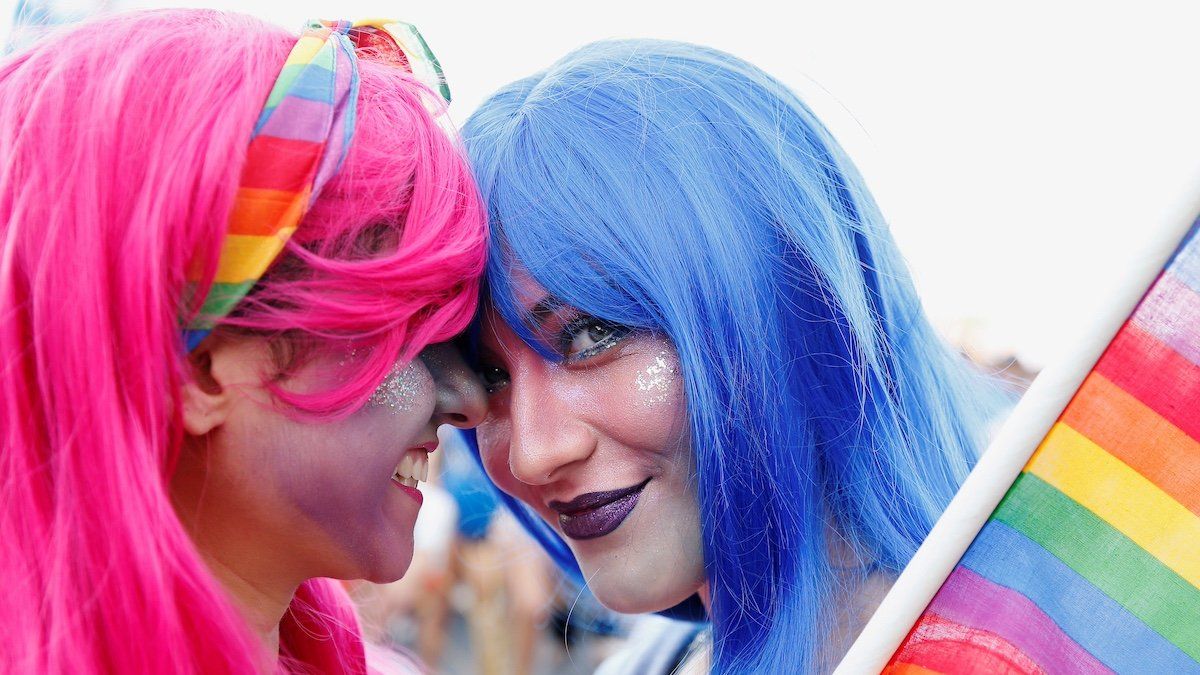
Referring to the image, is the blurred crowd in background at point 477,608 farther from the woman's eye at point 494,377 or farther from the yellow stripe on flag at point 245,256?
the yellow stripe on flag at point 245,256

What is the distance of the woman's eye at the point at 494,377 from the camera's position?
5.70 ft

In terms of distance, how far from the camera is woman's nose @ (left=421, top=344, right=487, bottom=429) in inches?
63.2

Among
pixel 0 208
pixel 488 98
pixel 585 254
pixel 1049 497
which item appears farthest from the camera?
pixel 488 98

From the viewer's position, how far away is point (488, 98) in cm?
185

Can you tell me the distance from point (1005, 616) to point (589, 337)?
73 centimetres

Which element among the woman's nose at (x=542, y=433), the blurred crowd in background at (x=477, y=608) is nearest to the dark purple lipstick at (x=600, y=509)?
the woman's nose at (x=542, y=433)

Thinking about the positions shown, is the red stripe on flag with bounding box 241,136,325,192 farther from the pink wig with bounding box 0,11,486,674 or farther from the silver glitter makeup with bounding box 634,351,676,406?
the silver glitter makeup with bounding box 634,351,676,406

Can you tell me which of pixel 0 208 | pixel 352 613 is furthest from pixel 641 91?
pixel 352 613

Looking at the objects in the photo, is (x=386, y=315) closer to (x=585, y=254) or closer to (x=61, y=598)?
(x=585, y=254)

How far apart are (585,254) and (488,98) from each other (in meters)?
0.43

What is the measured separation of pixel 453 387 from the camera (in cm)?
162

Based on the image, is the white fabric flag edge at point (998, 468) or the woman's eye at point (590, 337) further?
the woman's eye at point (590, 337)

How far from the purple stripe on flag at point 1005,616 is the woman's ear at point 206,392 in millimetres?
876

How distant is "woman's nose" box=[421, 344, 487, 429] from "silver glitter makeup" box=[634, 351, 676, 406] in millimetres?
254
